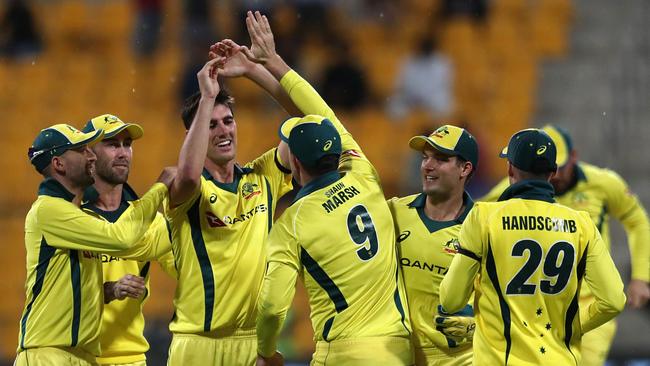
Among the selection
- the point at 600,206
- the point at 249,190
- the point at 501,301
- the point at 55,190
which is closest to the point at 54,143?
the point at 55,190

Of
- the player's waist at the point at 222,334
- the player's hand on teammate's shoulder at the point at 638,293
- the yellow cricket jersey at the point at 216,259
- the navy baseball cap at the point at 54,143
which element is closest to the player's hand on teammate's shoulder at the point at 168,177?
the yellow cricket jersey at the point at 216,259

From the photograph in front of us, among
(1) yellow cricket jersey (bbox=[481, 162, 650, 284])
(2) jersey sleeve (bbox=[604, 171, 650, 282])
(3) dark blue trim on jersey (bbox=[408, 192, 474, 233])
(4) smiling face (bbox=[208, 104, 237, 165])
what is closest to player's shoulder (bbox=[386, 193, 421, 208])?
(3) dark blue trim on jersey (bbox=[408, 192, 474, 233])

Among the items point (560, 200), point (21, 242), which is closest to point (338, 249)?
point (560, 200)

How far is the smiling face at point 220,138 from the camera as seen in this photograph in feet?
22.9

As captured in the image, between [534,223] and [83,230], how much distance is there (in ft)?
8.19

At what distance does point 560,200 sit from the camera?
9062 mm

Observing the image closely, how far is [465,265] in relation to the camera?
6.02m

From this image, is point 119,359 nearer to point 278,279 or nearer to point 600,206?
point 278,279

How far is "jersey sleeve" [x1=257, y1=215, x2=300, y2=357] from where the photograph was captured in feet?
20.4

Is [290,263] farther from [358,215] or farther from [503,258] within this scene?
[503,258]

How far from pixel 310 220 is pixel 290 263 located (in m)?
0.26

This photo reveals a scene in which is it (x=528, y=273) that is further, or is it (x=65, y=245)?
(x=65, y=245)

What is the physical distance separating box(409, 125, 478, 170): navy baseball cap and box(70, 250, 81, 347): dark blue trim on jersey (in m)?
→ 2.12

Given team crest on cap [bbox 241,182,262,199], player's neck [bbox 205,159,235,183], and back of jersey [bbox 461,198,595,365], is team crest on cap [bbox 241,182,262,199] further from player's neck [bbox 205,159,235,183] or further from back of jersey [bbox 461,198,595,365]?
back of jersey [bbox 461,198,595,365]
